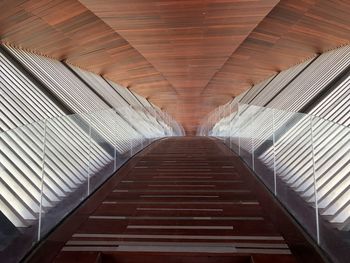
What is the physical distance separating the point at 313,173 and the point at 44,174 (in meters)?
2.39

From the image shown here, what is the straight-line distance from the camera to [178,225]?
152 inches

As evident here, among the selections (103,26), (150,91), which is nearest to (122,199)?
(103,26)

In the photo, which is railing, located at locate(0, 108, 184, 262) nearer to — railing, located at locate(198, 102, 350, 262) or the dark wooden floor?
the dark wooden floor

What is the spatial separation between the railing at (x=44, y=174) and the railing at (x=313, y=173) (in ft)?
7.29

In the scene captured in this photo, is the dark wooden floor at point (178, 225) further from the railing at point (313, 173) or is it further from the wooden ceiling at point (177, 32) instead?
the wooden ceiling at point (177, 32)

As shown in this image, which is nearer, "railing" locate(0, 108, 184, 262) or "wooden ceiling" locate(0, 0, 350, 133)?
"railing" locate(0, 108, 184, 262)

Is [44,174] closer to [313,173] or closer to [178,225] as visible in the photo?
[178,225]

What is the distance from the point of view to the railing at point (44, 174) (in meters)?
3.22

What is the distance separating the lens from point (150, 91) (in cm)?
2264

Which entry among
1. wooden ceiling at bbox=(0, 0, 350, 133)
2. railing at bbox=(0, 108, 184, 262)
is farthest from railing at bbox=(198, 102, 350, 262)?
Result: wooden ceiling at bbox=(0, 0, 350, 133)

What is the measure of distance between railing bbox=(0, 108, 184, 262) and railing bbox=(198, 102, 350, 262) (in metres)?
2.22

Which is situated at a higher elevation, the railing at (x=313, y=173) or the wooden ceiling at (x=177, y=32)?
the wooden ceiling at (x=177, y=32)

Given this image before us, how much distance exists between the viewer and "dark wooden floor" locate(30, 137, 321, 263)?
3180mm

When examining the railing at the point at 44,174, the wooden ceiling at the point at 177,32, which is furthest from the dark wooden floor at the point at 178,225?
the wooden ceiling at the point at 177,32
